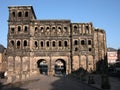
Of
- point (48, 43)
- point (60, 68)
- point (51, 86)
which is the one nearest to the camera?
point (51, 86)

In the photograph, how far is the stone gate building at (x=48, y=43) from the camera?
179 ft

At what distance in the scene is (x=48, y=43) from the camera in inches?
2189

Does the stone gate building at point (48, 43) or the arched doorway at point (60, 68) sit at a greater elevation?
the stone gate building at point (48, 43)

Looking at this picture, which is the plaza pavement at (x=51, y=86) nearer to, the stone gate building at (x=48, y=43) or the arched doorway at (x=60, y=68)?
the stone gate building at (x=48, y=43)

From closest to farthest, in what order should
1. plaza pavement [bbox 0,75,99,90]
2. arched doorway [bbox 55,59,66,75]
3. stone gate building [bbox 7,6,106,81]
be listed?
plaza pavement [bbox 0,75,99,90] → stone gate building [bbox 7,6,106,81] → arched doorway [bbox 55,59,66,75]

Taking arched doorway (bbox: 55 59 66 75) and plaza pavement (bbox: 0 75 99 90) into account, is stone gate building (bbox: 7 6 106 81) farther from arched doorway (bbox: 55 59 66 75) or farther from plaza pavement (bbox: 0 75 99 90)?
plaza pavement (bbox: 0 75 99 90)

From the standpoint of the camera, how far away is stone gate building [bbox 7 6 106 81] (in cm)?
5453

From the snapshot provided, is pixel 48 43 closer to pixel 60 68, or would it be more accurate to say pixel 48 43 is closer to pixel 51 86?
pixel 60 68

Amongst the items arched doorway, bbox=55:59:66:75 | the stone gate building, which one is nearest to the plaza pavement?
the stone gate building

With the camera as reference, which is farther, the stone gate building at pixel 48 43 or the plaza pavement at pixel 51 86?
the stone gate building at pixel 48 43

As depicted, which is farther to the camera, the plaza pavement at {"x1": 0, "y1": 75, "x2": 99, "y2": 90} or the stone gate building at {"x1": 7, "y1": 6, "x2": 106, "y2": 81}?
the stone gate building at {"x1": 7, "y1": 6, "x2": 106, "y2": 81}

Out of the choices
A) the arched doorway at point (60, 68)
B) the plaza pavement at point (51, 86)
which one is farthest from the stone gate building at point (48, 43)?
the plaza pavement at point (51, 86)

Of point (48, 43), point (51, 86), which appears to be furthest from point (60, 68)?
point (51, 86)

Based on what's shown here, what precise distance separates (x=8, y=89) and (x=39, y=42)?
26960 millimetres
